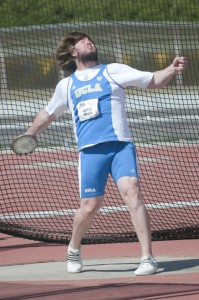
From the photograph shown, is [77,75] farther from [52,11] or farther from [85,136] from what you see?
[52,11]

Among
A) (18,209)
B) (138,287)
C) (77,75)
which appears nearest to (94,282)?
(138,287)

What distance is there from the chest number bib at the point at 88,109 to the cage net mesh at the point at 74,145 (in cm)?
144

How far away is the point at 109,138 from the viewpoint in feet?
25.3

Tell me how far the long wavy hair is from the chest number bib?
44cm

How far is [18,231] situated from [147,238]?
5.46 feet

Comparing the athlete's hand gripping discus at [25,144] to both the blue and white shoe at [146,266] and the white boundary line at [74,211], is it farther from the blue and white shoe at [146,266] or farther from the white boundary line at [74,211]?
the white boundary line at [74,211]

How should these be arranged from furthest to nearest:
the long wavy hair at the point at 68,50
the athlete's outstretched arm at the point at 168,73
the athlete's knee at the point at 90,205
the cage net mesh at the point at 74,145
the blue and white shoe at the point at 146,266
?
the cage net mesh at the point at 74,145
the long wavy hair at the point at 68,50
the athlete's knee at the point at 90,205
the blue and white shoe at the point at 146,266
the athlete's outstretched arm at the point at 168,73

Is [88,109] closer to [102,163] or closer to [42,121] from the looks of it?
[102,163]

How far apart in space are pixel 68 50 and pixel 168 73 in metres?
0.90

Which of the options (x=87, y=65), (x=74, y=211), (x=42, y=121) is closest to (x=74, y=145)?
(x=74, y=211)

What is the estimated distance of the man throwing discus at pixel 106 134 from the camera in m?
7.69

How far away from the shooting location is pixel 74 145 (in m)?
15.5

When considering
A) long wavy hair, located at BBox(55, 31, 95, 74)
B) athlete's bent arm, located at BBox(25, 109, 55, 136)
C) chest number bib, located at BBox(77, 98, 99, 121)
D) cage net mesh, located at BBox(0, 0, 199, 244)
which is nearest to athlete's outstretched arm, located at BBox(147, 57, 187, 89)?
chest number bib, located at BBox(77, 98, 99, 121)

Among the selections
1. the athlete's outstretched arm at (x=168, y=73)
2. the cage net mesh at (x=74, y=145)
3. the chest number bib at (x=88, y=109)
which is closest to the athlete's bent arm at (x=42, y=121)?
the chest number bib at (x=88, y=109)
